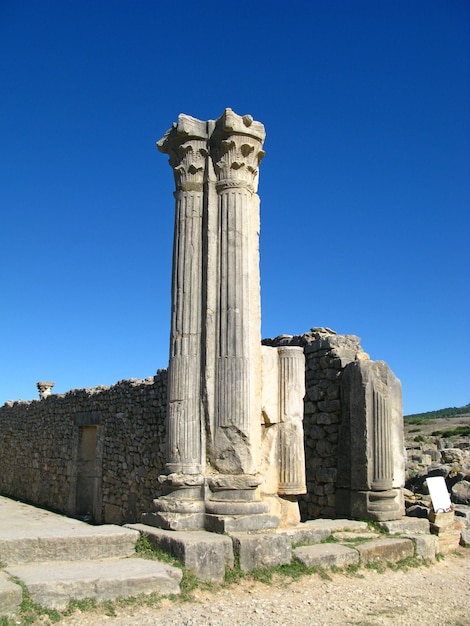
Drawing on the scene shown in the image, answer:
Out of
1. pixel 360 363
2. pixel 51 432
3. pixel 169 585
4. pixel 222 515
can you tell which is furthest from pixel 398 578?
pixel 51 432

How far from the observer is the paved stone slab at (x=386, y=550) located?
654cm

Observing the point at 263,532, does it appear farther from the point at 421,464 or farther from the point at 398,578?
the point at 421,464

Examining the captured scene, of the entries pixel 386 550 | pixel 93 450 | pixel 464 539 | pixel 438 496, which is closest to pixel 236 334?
pixel 386 550

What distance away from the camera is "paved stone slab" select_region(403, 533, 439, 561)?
7.16m

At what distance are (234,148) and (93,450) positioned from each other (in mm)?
10957

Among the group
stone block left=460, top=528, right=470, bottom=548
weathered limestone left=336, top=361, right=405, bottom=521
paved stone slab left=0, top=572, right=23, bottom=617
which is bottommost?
stone block left=460, top=528, right=470, bottom=548

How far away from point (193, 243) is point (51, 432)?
1257 centimetres

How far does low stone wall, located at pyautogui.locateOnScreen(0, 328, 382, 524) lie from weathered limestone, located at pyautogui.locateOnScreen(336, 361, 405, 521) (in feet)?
1.28

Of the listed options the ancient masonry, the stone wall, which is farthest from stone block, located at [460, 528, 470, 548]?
the stone wall

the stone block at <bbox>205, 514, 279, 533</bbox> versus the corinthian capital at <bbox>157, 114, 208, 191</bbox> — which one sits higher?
the corinthian capital at <bbox>157, 114, 208, 191</bbox>

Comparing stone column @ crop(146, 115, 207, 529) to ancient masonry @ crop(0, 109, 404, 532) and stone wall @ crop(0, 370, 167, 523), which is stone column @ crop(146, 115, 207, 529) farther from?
stone wall @ crop(0, 370, 167, 523)

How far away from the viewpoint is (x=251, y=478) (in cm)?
639

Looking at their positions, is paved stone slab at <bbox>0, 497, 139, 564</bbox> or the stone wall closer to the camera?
paved stone slab at <bbox>0, 497, 139, 564</bbox>

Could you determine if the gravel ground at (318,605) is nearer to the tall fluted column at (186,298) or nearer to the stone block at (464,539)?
the tall fluted column at (186,298)
